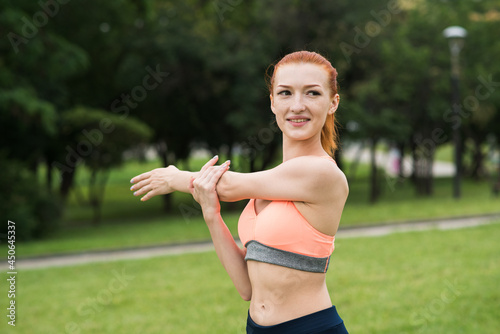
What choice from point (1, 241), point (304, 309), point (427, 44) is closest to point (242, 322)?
point (304, 309)

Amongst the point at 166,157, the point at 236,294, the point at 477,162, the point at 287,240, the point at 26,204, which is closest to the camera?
the point at 287,240

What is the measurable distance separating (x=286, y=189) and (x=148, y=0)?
18.4 metres

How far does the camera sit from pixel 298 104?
2193 millimetres

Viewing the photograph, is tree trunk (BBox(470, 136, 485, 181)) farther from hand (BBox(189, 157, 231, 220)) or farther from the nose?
hand (BBox(189, 157, 231, 220))

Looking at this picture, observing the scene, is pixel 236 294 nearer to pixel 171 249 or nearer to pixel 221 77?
pixel 171 249

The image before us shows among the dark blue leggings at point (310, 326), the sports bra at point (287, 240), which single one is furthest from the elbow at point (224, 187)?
the dark blue leggings at point (310, 326)

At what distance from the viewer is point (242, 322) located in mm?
6312

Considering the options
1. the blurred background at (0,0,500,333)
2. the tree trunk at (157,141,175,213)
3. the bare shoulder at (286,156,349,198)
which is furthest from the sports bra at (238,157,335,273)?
the tree trunk at (157,141,175,213)

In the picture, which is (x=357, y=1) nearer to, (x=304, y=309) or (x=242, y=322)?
(x=242, y=322)

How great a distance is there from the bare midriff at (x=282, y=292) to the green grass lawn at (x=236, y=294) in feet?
12.4

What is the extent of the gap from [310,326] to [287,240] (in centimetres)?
39

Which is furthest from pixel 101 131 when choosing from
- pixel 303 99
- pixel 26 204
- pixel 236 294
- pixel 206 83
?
pixel 303 99

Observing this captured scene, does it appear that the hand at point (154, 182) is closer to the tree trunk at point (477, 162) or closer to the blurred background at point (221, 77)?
the blurred background at point (221, 77)

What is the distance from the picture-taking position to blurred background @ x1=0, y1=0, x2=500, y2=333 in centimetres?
1634
